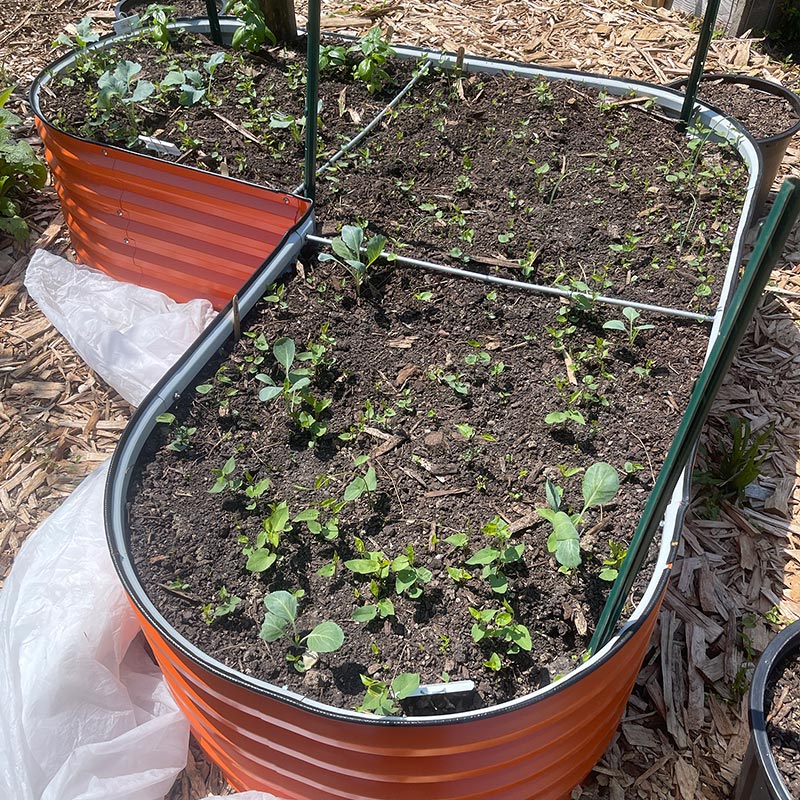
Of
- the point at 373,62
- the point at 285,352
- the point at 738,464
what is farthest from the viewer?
the point at 373,62

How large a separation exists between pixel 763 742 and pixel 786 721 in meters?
0.16

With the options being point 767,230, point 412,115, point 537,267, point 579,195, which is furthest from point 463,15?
point 767,230

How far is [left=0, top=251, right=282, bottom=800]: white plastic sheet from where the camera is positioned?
167cm

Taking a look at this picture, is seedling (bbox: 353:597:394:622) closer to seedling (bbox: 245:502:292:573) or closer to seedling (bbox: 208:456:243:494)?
seedling (bbox: 245:502:292:573)

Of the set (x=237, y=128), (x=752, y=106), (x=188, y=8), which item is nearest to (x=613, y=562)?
(x=237, y=128)

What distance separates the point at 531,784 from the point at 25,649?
1.12 m

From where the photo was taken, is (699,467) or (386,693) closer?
(386,693)

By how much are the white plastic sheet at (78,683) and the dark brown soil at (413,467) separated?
27cm

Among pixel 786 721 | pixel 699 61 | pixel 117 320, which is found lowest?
pixel 117 320

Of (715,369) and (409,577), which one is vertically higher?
(715,369)

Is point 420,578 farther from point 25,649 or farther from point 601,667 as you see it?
point 25,649

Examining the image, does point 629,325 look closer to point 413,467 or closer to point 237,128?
point 413,467

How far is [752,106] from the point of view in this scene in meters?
3.52

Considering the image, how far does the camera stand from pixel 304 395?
196 cm
